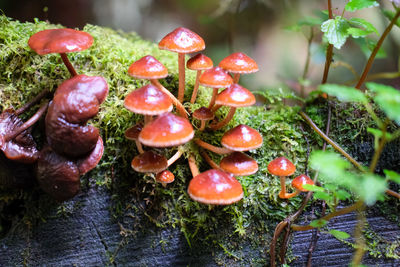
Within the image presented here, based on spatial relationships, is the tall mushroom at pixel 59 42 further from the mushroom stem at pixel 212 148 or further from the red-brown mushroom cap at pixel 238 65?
the mushroom stem at pixel 212 148

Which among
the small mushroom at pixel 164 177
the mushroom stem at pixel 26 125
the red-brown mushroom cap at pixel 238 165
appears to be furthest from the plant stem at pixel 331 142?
the mushroom stem at pixel 26 125

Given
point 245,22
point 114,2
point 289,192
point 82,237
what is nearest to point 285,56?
point 245,22

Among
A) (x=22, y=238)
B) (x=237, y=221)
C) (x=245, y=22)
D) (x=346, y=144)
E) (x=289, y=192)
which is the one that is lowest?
(x=22, y=238)

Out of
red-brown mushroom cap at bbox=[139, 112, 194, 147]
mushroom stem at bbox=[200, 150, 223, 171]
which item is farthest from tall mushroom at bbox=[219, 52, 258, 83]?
mushroom stem at bbox=[200, 150, 223, 171]

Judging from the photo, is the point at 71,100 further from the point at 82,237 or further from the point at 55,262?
the point at 55,262

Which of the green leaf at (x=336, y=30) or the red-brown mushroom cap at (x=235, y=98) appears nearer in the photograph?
the red-brown mushroom cap at (x=235, y=98)

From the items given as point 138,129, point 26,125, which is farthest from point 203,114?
point 26,125
